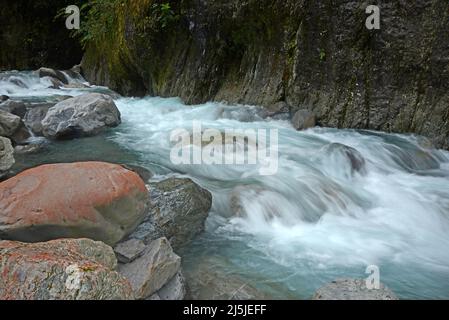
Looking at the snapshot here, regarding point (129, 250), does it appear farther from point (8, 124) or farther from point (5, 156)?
point (8, 124)

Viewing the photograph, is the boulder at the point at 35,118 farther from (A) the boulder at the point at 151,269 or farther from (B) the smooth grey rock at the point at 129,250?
(A) the boulder at the point at 151,269

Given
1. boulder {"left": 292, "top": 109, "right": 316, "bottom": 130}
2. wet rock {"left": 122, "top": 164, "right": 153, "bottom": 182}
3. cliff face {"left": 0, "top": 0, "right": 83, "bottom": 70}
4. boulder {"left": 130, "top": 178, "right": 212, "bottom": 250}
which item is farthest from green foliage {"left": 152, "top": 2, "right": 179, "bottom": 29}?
cliff face {"left": 0, "top": 0, "right": 83, "bottom": 70}

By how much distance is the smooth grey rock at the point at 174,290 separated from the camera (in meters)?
3.20

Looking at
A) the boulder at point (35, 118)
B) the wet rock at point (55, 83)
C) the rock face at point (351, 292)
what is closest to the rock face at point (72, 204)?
the rock face at point (351, 292)

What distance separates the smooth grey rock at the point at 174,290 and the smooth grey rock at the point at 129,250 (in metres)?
0.39

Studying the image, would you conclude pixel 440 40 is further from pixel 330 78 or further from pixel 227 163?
pixel 227 163

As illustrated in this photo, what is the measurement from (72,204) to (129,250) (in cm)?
63

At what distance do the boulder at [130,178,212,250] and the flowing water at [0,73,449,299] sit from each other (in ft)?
0.55

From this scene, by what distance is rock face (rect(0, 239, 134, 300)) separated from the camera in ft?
7.87

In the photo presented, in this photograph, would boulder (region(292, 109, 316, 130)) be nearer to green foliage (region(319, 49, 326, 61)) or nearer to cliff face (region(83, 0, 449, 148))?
cliff face (region(83, 0, 449, 148))

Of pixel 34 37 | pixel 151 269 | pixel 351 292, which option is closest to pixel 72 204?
pixel 151 269

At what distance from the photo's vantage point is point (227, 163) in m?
6.24

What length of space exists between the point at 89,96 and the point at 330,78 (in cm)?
466

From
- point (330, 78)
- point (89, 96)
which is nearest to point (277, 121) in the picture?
point (330, 78)
